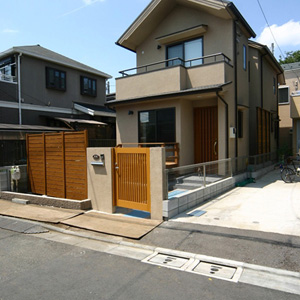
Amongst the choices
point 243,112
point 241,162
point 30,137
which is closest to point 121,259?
point 30,137

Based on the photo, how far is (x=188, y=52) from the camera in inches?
457

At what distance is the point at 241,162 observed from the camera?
1110 cm

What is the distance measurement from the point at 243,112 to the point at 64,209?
349 inches

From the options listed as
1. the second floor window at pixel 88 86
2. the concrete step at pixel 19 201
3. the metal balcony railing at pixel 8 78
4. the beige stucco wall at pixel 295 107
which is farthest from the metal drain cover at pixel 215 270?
the second floor window at pixel 88 86

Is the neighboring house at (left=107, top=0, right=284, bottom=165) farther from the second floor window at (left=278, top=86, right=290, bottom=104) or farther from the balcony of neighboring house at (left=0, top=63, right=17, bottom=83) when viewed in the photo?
the balcony of neighboring house at (left=0, top=63, right=17, bottom=83)

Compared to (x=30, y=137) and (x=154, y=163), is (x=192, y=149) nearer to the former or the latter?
(x=154, y=163)

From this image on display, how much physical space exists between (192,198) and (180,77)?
5041 mm

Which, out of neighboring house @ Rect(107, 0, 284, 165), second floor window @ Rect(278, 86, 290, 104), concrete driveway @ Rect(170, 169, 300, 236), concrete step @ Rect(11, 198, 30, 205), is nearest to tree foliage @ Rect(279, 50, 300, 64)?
second floor window @ Rect(278, 86, 290, 104)

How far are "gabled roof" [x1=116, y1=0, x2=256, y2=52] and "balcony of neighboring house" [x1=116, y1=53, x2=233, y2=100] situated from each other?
1.68 m

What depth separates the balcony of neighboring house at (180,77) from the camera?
967 centimetres

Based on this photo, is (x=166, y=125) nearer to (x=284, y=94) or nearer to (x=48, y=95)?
(x=48, y=95)

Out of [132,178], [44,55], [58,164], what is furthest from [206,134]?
[44,55]

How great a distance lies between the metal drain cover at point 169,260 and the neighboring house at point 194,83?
5879mm

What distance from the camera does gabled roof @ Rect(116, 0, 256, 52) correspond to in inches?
393
